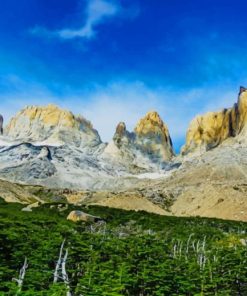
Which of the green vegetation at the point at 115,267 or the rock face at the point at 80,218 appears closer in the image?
the green vegetation at the point at 115,267

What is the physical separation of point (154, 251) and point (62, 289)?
18.3m

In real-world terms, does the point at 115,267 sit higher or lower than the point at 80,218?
lower

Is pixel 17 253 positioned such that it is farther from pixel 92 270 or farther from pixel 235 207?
pixel 235 207

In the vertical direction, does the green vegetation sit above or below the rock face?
below

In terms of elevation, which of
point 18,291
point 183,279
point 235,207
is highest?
point 235,207

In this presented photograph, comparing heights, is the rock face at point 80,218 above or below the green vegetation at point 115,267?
above

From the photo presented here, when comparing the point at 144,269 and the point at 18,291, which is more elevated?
the point at 144,269

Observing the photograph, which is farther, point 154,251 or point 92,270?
point 154,251

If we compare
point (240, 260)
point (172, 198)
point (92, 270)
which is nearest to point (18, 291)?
point (92, 270)

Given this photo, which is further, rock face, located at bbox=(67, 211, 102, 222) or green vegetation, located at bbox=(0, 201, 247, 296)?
rock face, located at bbox=(67, 211, 102, 222)

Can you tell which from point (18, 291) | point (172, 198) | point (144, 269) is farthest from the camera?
point (172, 198)

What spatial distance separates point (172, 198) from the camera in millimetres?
171375

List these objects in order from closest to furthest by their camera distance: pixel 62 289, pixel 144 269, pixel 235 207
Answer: pixel 62 289 → pixel 144 269 → pixel 235 207

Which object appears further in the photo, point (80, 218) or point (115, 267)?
point (80, 218)
